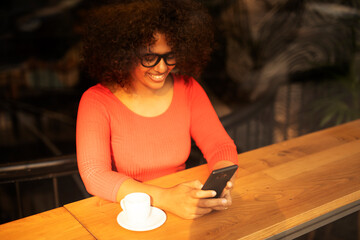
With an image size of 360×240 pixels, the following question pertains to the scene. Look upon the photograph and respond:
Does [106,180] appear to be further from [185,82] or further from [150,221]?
[185,82]

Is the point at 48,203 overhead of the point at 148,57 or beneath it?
beneath

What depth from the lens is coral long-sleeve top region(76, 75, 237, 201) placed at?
147 centimetres

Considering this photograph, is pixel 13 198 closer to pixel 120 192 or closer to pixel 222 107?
pixel 222 107

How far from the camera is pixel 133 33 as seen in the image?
1.64 metres

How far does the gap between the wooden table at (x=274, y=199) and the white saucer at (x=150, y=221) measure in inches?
0.6

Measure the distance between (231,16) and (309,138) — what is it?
85.9 inches

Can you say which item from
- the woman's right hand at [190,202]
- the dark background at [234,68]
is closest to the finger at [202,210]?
the woman's right hand at [190,202]

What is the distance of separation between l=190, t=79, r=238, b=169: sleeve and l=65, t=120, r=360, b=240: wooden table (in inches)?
3.6

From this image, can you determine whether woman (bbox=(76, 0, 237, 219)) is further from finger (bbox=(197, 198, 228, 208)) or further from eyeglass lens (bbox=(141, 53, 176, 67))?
finger (bbox=(197, 198, 228, 208))

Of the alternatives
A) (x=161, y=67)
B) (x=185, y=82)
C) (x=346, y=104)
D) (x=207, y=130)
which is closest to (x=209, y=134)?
(x=207, y=130)

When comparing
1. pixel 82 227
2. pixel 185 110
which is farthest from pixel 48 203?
pixel 82 227

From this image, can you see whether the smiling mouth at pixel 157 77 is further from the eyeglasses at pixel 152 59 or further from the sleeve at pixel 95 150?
the sleeve at pixel 95 150

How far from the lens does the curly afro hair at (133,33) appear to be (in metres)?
1.64

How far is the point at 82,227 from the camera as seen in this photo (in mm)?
1189
